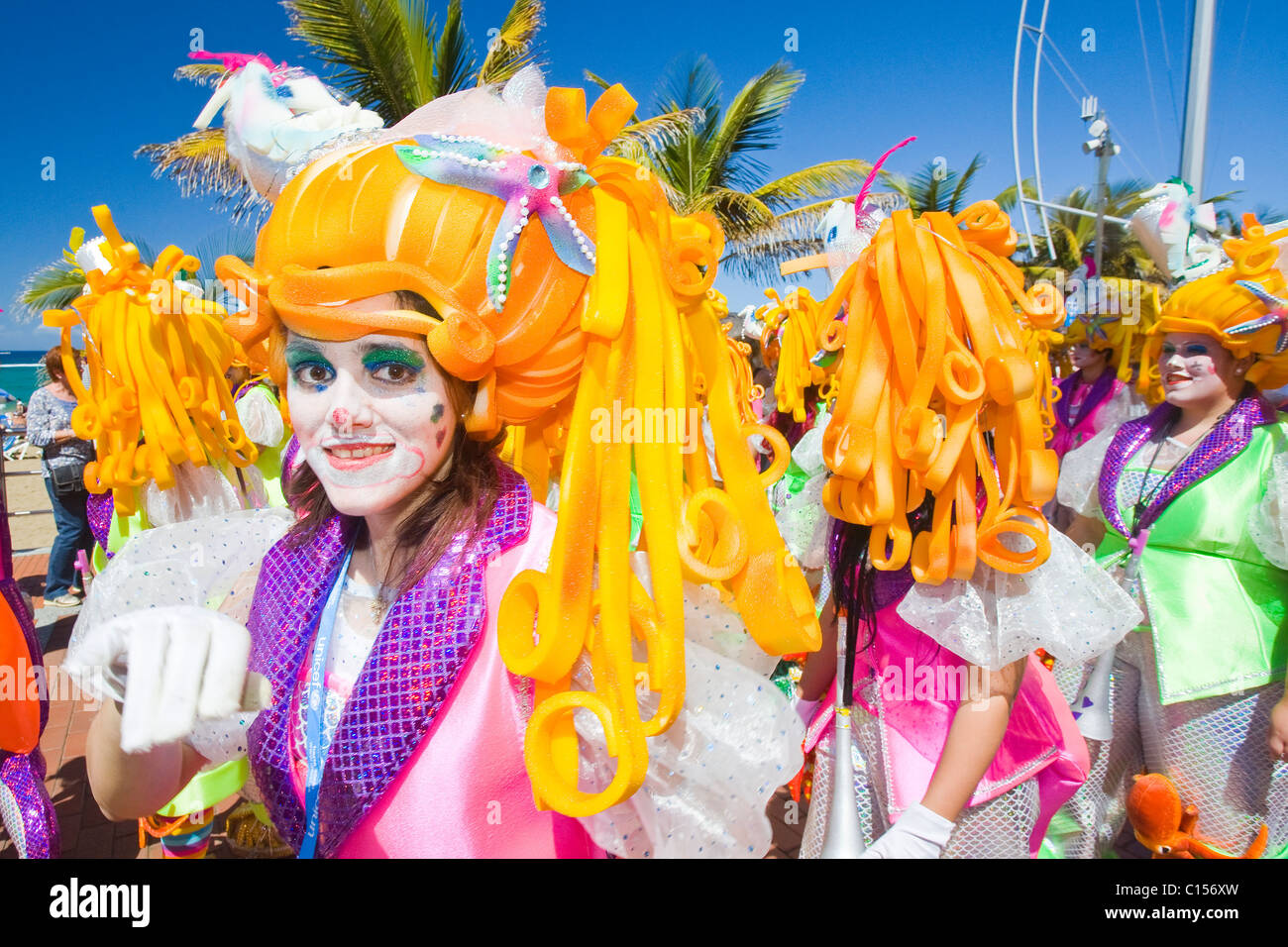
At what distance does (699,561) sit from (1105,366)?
16.2ft

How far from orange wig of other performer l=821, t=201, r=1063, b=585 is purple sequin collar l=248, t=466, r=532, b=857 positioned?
2.38 feet

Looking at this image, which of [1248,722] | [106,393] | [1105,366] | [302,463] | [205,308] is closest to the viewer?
[302,463]

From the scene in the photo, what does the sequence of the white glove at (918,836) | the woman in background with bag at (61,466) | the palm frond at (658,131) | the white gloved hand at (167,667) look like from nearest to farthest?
the white gloved hand at (167,667)
the white glove at (918,836)
the woman in background with bag at (61,466)
the palm frond at (658,131)

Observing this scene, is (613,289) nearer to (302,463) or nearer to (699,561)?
(699,561)

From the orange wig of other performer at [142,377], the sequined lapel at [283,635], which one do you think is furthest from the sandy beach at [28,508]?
the sequined lapel at [283,635]

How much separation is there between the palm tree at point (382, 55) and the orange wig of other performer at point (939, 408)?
7396 millimetres

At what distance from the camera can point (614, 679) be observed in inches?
43.7

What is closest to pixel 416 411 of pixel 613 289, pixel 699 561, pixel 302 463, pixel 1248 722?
pixel 613 289

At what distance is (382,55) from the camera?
8359 millimetres

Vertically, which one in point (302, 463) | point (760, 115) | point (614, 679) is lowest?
point (614, 679)

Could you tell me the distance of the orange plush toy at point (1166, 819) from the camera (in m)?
2.30

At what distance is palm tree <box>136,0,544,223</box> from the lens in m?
8.13
